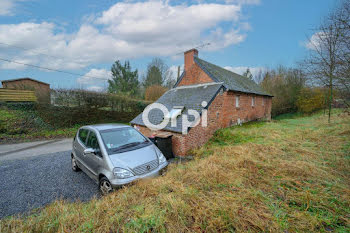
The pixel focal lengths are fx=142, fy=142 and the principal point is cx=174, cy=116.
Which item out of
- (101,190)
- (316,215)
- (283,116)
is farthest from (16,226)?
(283,116)

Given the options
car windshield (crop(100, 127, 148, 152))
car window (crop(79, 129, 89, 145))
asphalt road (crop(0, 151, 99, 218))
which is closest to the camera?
asphalt road (crop(0, 151, 99, 218))

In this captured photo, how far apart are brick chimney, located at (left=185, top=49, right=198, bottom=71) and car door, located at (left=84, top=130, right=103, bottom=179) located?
967 centimetres

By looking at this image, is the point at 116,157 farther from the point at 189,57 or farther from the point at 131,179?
the point at 189,57

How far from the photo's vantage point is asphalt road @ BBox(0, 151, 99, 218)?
3.73m

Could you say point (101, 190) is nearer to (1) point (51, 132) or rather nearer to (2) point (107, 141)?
(2) point (107, 141)

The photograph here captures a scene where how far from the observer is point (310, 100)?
68.9 feet

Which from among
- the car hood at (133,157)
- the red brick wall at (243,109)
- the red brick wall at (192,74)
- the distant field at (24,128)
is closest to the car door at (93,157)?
the car hood at (133,157)

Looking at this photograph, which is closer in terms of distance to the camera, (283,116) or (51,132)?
(51,132)

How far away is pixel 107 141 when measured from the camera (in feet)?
13.7

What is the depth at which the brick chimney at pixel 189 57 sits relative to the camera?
1181 cm

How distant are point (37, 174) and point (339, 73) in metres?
13.1

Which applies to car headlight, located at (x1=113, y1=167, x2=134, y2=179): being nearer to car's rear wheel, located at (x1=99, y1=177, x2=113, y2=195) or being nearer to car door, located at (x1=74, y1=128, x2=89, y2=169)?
car's rear wheel, located at (x1=99, y1=177, x2=113, y2=195)

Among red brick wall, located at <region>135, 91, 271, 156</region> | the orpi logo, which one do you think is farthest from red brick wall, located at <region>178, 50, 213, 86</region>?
the orpi logo

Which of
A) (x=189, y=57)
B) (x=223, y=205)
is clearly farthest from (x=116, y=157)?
(x=189, y=57)
